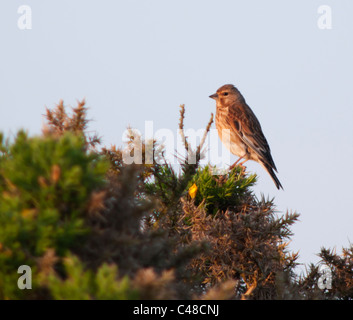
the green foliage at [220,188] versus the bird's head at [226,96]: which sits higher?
the bird's head at [226,96]

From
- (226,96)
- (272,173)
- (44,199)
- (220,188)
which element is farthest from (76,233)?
(226,96)

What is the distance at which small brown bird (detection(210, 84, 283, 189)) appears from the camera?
1177 centimetres

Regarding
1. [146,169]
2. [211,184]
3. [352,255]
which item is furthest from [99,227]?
[211,184]

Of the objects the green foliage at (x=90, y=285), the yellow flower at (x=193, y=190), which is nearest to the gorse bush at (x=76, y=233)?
the green foliage at (x=90, y=285)

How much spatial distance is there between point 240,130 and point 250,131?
Result: 233mm

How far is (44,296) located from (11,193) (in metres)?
0.37

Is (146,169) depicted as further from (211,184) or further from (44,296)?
(44,296)

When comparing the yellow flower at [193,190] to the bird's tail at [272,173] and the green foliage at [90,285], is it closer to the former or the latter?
the green foliage at [90,285]

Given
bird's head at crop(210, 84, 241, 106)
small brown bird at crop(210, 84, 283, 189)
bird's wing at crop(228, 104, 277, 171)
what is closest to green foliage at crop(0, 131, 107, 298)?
small brown bird at crop(210, 84, 283, 189)

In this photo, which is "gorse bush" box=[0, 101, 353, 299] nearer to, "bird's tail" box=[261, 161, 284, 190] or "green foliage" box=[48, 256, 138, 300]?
"green foliage" box=[48, 256, 138, 300]

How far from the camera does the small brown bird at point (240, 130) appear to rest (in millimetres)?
11766

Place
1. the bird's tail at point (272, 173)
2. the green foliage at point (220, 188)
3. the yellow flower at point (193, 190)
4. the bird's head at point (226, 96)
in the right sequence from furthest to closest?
1. the bird's head at point (226, 96)
2. the bird's tail at point (272, 173)
3. the green foliage at point (220, 188)
4. the yellow flower at point (193, 190)

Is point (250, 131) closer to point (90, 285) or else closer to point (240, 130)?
point (240, 130)

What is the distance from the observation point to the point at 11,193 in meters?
1.85
